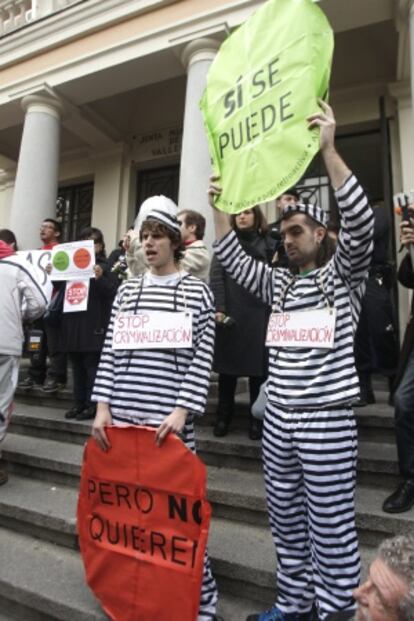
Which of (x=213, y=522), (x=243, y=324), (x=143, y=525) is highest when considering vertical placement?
(x=243, y=324)

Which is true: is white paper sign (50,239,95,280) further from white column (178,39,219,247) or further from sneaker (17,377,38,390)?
white column (178,39,219,247)

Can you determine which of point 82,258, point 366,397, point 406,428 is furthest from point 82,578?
point 82,258

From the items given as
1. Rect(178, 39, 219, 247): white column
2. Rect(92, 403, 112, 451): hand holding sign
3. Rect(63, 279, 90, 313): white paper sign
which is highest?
Rect(178, 39, 219, 247): white column

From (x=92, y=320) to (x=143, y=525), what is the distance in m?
2.58

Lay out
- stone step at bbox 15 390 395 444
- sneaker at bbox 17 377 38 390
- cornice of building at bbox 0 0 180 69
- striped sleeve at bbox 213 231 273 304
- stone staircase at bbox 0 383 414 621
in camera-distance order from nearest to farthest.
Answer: striped sleeve at bbox 213 231 273 304 < stone staircase at bbox 0 383 414 621 < stone step at bbox 15 390 395 444 < sneaker at bbox 17 377 38 390 < cornice of building at bbox 0 0 180 69

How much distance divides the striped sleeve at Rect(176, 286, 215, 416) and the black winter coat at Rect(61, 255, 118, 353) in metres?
2.26

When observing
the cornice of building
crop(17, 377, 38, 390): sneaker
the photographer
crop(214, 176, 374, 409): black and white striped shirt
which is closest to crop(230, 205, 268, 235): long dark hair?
the photographer

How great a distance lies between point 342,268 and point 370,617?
127cm

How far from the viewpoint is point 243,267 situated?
2322mm

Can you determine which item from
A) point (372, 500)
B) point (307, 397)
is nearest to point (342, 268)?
point (307, 397)

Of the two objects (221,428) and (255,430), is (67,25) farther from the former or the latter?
(255,430)

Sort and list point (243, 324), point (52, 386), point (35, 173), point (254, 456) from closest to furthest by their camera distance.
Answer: point (254, 456), point (243, 324), point (52, 386), point (35, 173)

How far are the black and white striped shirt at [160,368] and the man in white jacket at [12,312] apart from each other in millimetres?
1572

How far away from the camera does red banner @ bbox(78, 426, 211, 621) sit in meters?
2.01
